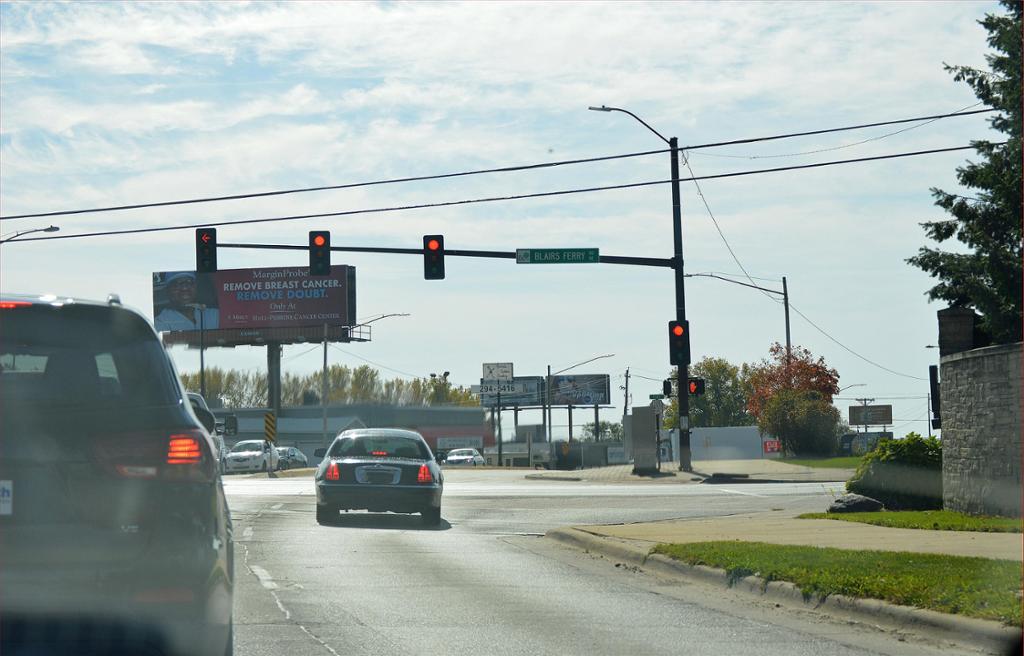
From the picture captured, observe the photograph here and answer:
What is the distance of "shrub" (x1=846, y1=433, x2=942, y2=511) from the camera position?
20609mm

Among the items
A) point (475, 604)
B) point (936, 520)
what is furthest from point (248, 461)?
point (475, 604)

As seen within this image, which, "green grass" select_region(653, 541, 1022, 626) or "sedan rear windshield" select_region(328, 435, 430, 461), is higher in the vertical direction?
"sedan rear windshield" select_region(328, 435, 430, 461)

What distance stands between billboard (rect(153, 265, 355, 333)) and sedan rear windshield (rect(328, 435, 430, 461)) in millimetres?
69964

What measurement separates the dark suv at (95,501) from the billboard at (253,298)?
277ft

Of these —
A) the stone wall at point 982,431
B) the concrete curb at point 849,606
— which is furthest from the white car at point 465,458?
the concrete curb at point 849,606

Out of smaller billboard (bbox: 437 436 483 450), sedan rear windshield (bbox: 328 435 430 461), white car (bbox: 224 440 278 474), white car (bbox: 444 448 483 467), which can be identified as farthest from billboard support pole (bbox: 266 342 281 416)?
sedan rear windshield (bbox: 328 435 430 461)

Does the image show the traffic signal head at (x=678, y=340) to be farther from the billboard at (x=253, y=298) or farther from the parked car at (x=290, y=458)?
the billboard at (x=253, y=298)

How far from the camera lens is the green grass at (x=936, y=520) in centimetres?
1575

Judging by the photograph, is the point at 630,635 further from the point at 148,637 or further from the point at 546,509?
the point at 546,509

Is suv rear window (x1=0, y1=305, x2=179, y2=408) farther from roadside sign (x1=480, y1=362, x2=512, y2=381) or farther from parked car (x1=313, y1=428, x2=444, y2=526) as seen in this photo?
Answer: roadside sign (x1=480, y1=362, x2=512, y2=381)

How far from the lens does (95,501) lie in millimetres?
4855

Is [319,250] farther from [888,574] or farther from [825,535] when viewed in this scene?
[888,574]

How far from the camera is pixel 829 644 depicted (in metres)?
8.88

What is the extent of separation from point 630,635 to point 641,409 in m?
31.8
